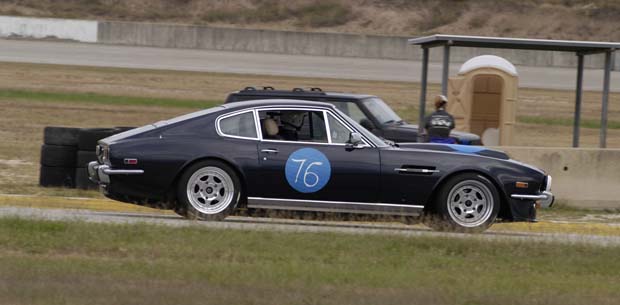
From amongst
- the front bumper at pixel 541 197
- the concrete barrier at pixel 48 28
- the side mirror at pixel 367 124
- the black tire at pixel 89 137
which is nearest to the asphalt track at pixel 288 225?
the front bumper at pixel 541 197

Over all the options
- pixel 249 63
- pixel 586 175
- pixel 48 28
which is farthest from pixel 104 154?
pixel 48 28

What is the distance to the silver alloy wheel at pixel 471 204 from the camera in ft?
37.0

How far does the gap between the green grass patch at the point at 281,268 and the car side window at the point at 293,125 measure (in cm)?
155

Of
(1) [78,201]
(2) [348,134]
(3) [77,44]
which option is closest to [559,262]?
(2) [348,134]

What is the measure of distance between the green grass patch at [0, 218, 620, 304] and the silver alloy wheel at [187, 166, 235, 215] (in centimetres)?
115

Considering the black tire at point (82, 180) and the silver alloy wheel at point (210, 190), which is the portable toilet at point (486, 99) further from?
the silver alloy wheel at point (210, 190)

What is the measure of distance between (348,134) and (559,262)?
2.89 metres

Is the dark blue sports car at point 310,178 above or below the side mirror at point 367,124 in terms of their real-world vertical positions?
below

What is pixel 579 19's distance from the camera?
196 ft

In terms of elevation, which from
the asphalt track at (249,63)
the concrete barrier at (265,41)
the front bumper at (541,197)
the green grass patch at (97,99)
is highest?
the concrete barrier at (265,41)

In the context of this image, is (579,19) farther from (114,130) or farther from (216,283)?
(216,283)

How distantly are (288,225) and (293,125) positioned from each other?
3.30 ft

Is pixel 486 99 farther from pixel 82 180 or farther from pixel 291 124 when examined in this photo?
pixel 291 124

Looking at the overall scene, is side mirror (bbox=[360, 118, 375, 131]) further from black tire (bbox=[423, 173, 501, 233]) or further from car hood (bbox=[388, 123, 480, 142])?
black tire (bbox=[423, 173, 501, 233])
